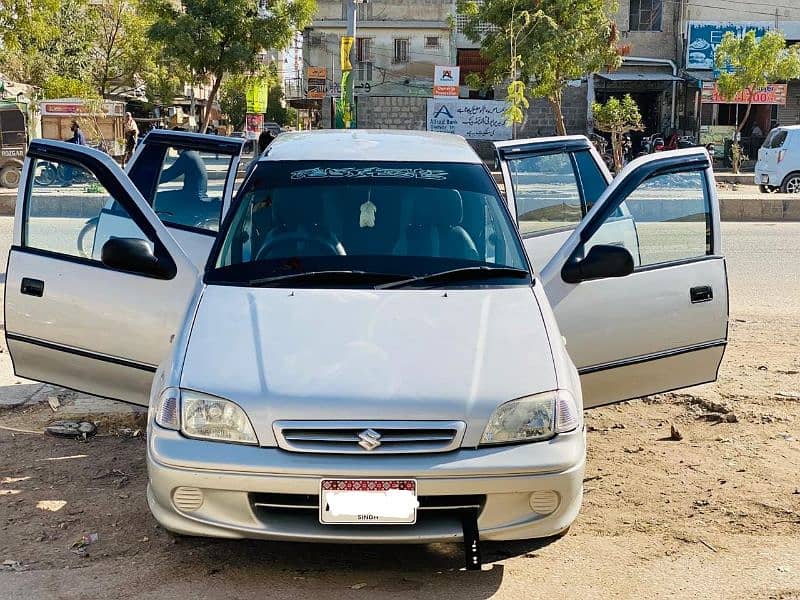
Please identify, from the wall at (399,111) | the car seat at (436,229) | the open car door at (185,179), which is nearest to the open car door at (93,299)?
the open car door at (185,179)

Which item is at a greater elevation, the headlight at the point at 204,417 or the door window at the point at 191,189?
the door window at the point at 191,189

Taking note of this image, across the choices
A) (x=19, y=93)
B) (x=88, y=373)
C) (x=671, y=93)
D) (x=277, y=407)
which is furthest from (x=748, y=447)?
(x=671, y=93)

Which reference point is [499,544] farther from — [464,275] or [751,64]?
[751,64]

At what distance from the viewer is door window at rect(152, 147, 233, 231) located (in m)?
6.09

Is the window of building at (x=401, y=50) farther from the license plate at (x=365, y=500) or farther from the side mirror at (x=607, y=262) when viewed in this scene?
the license plate at (x=365, y=500)

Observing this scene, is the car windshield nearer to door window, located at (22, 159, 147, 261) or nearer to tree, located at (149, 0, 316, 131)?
door window, located at (22, 159, 147, 261)

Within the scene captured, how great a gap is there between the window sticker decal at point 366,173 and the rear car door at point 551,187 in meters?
0.62

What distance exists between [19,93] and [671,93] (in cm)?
2312

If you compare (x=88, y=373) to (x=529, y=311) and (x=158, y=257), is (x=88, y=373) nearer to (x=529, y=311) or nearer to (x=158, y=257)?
(x=158, y=257)

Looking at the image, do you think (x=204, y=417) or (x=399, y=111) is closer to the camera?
(x=204, y=417)

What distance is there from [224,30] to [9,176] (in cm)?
692

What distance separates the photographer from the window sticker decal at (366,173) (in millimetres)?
4543

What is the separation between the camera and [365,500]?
3230 millimetres

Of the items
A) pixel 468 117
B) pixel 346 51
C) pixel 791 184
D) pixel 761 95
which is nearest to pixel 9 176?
pixel 346 51
